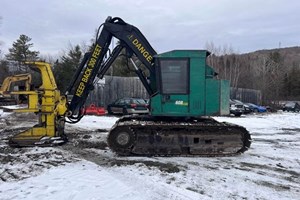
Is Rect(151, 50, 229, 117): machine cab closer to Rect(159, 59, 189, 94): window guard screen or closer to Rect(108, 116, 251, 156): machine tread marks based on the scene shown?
Rect(159, 59, 189, 94): window guard screen

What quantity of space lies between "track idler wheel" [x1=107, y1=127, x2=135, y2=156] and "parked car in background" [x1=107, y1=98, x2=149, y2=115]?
49.4 ft

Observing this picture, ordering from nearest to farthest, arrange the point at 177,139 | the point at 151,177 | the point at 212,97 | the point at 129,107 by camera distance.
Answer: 1. the point at 151,177
2. the point at 177,139
3. the point at 212,97
4. the point at 129,107

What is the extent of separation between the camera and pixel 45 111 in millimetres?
10086

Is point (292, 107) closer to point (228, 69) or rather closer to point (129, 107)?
point (228, 69)

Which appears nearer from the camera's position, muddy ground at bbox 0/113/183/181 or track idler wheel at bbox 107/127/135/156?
muddy ground at bbox 0/113/183/181

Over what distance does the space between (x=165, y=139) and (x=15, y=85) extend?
202 inches

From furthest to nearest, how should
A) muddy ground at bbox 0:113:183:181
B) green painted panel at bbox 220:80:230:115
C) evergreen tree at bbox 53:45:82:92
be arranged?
1. evergreen tree at bbox 53:45:82:92
2. green painted panel at bbox 220:80:230:115
3. muddy ground at bbox 0:113:183:181

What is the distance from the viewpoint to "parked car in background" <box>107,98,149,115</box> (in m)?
24.4

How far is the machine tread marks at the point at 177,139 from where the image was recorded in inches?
348

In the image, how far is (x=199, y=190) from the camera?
610 centimetres

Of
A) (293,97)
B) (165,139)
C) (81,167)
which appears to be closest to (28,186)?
(81,167)

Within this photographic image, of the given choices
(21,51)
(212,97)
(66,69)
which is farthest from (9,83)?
(21,51)

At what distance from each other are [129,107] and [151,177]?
59.4ft

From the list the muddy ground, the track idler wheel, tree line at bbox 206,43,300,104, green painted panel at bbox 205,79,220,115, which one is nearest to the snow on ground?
the muddy ground
